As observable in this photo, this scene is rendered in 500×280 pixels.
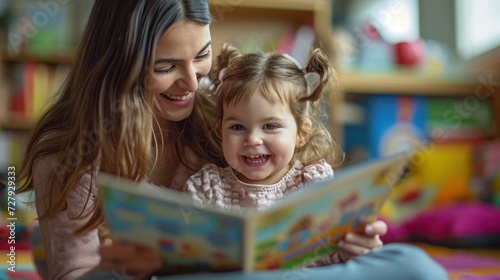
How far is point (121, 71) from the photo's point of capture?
2.63 feet

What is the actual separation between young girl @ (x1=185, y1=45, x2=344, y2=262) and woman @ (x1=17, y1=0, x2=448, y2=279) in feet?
0.22

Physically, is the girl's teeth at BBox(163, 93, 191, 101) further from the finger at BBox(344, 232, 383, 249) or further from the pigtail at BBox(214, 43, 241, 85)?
the finger at BBox(344, 232, 383, 249)

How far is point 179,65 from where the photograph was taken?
854 millimetres

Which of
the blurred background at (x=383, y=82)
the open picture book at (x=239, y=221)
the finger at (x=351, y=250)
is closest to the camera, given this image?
the open picture book at (x=239, y=221)

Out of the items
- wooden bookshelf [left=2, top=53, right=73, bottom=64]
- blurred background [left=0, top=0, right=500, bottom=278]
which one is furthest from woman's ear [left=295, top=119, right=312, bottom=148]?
wooden bookshelf [left=2, top=53, right=73, bottom=64]

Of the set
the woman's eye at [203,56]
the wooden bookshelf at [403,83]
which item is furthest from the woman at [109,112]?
the wooden bookshelf at [403,83]

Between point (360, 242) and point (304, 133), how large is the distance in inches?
8.3

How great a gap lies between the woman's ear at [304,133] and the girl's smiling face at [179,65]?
0.16m

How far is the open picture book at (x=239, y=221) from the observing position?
0.57 meters

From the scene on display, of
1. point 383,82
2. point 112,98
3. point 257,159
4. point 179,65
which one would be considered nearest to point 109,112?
point 112,98

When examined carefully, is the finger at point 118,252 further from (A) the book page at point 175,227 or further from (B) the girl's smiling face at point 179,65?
(B) the girl's smiling face at point 179,65

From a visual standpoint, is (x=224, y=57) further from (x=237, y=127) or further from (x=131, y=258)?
(x=131, y=258)

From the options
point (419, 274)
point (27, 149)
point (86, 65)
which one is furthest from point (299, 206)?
point (27, 149)

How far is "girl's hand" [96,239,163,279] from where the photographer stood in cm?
65
